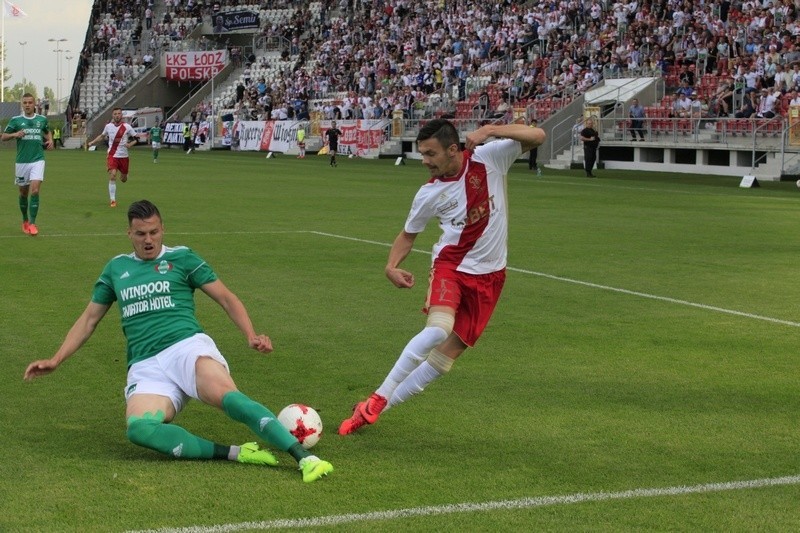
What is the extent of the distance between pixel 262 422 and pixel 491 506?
134cm

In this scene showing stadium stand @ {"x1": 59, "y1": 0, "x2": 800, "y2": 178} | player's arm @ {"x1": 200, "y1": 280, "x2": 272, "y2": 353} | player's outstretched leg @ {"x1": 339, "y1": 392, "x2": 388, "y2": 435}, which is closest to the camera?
player's arm @ {"x1": 200, "y1": 280, "x2": 272, "y2": 353}

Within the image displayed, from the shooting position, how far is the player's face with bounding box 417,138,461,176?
740 cm

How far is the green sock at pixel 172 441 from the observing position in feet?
21.5

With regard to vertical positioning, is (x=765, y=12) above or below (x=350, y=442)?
above

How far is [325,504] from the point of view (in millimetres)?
5863

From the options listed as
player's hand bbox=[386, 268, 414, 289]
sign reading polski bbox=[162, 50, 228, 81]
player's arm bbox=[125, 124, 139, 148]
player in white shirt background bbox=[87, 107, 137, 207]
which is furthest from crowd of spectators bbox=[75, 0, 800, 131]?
player's hand bbox=[386, 268, 414, 289]

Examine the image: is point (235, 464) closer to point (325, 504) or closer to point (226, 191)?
point (325, 504)

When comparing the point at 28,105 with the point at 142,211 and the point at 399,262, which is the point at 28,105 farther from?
the point at 142,211

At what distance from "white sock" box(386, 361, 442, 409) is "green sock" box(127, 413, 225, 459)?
1.32 meters

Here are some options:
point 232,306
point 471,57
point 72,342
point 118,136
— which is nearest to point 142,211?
point 232,306

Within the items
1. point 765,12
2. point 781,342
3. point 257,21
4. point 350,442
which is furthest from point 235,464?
point 257,21

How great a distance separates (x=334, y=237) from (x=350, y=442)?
41.3ft

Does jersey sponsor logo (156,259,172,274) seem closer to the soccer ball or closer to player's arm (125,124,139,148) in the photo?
the soccer ball

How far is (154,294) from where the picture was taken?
7020mm
